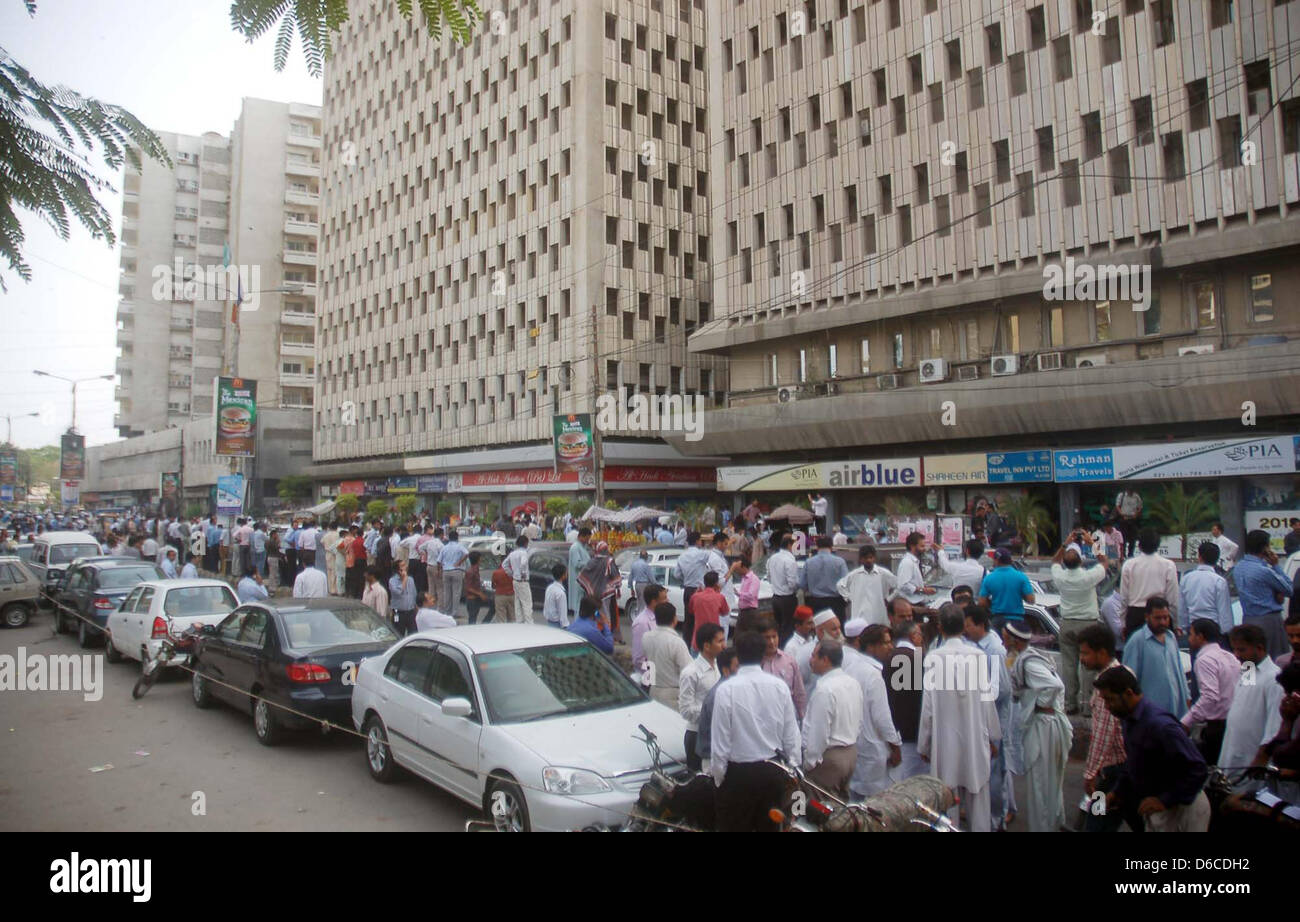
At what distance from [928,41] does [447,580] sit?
25.7m

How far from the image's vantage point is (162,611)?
11891 millimetres

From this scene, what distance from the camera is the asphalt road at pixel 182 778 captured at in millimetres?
6492

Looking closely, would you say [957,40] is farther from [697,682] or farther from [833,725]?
[833,725]

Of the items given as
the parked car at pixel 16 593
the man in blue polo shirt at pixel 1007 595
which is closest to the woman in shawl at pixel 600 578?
the man in blue polo shirt at pixel 1007 595

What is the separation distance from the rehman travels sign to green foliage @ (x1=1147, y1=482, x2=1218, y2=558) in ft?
28.7

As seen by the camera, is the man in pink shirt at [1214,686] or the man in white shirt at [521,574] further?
the man in white shirt at [521,574]

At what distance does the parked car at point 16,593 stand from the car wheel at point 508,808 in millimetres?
16487

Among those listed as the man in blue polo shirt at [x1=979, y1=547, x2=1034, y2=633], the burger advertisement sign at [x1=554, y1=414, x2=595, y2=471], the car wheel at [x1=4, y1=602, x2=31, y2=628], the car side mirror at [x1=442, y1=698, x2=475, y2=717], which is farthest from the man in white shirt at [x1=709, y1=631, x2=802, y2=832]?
the burger advertisement sign at [x1=554, y1=414, x2=595, y2=471]

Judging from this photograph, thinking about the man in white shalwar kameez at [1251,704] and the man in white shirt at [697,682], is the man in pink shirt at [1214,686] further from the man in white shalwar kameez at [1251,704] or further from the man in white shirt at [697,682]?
the man in white shirt at [697,682]

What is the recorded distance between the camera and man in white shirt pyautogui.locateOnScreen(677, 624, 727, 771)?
19.7 feet

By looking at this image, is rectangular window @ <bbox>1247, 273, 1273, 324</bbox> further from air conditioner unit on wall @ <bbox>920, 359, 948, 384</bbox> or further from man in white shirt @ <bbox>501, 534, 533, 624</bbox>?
man in white shirt @ <bbox>501, 534, 533, 624</bbox>

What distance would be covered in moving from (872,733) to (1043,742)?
3.60 feet

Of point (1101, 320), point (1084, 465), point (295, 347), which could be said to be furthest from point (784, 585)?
point (295, 347)

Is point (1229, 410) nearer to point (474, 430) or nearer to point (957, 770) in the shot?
point (957, 770)
